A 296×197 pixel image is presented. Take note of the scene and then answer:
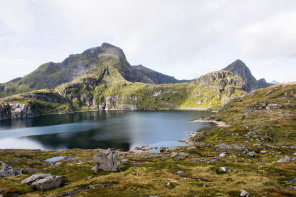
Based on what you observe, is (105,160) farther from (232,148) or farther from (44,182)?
(232,148)

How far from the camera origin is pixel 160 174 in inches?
1945

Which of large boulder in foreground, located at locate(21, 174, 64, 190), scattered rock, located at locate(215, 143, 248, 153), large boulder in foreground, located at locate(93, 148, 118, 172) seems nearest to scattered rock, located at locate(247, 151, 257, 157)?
scattered rock, located at locate(215, 143, 248, 153)

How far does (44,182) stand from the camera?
122 ft

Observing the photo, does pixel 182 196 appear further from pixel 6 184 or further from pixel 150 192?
pixel 6 184

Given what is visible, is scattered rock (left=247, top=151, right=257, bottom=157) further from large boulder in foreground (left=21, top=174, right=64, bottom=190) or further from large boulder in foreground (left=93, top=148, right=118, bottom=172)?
large boulder in foreground (left=21, top=174, right=64, bottom=190)

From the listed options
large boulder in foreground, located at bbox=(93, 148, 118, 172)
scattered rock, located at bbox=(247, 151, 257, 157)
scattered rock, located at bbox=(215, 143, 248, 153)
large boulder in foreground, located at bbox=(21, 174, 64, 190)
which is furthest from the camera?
scattered rock, located at bbox=(215, 143, 248, 153)

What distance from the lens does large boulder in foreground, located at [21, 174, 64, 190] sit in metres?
36.8

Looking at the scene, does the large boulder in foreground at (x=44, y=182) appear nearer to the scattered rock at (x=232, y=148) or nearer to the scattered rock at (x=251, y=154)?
the scattered rock at (x=251, y=154)

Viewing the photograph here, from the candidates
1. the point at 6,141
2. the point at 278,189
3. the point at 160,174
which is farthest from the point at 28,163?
the point at 6,141

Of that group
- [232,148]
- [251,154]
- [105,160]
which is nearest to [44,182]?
[105,160]

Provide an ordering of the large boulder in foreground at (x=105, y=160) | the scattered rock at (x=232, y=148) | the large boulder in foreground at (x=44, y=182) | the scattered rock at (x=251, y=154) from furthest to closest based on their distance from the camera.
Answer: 1. the scattered rock at (x=232, y=148)
2. the scattered rock at (x=251, y=154)
3. the large boulder in foreground at (x=105, y=160)
4. the large boulder in foreground at (x=44, y=182)

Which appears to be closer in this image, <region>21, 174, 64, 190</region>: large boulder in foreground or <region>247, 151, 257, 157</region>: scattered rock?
<region>21, 174, 64, 190</region>: large boulder in foreground

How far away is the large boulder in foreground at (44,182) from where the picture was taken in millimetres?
36812

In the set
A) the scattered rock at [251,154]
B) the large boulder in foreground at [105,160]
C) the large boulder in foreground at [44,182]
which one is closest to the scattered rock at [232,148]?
the scattered rock at [251,154]
